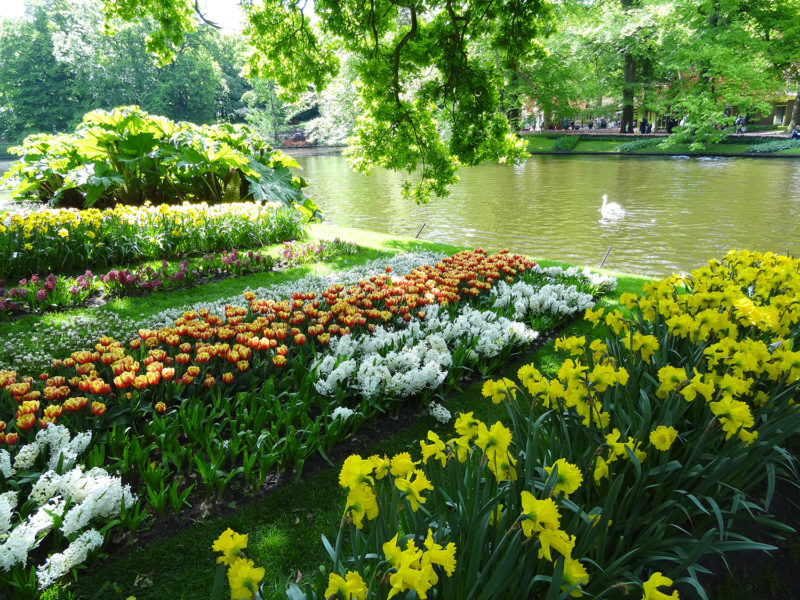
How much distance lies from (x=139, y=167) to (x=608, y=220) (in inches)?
476

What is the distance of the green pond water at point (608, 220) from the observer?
1056 cm

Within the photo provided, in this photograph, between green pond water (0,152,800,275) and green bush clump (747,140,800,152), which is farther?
green bush clump (747,140,800,152)

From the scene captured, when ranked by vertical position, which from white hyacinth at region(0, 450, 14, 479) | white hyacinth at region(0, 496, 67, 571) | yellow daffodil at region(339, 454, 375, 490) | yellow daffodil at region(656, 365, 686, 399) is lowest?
white hyacinth at region(0, 496, 67, 571)

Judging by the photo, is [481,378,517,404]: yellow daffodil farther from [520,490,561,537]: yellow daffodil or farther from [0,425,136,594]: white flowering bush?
[0,425,136,594]: white flowering bush

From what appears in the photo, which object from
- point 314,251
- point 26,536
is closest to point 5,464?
point 26,536

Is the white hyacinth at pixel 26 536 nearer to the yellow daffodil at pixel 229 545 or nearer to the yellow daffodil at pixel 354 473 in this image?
the yellow daffodil at pixel 229 545

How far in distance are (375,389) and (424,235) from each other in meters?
9.26

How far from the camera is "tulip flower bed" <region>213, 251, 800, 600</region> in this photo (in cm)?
121

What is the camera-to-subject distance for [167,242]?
7.12m

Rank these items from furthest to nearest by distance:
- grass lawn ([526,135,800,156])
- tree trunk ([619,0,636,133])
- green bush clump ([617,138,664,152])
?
tree trunk ([619,0,636,133]) → green bush clump ([617,138,664,152]) → grass lawn ([526,135,800,156])

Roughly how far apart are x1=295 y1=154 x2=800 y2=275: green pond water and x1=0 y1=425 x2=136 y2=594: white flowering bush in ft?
30.1

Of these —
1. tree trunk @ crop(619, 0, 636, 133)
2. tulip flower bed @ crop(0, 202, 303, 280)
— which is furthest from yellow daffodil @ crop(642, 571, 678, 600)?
tree trunk @ crop(619, 0, 636, 133)

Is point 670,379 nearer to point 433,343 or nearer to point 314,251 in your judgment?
point 433,343

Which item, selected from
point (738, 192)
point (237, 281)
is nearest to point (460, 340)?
point (237, 281)
